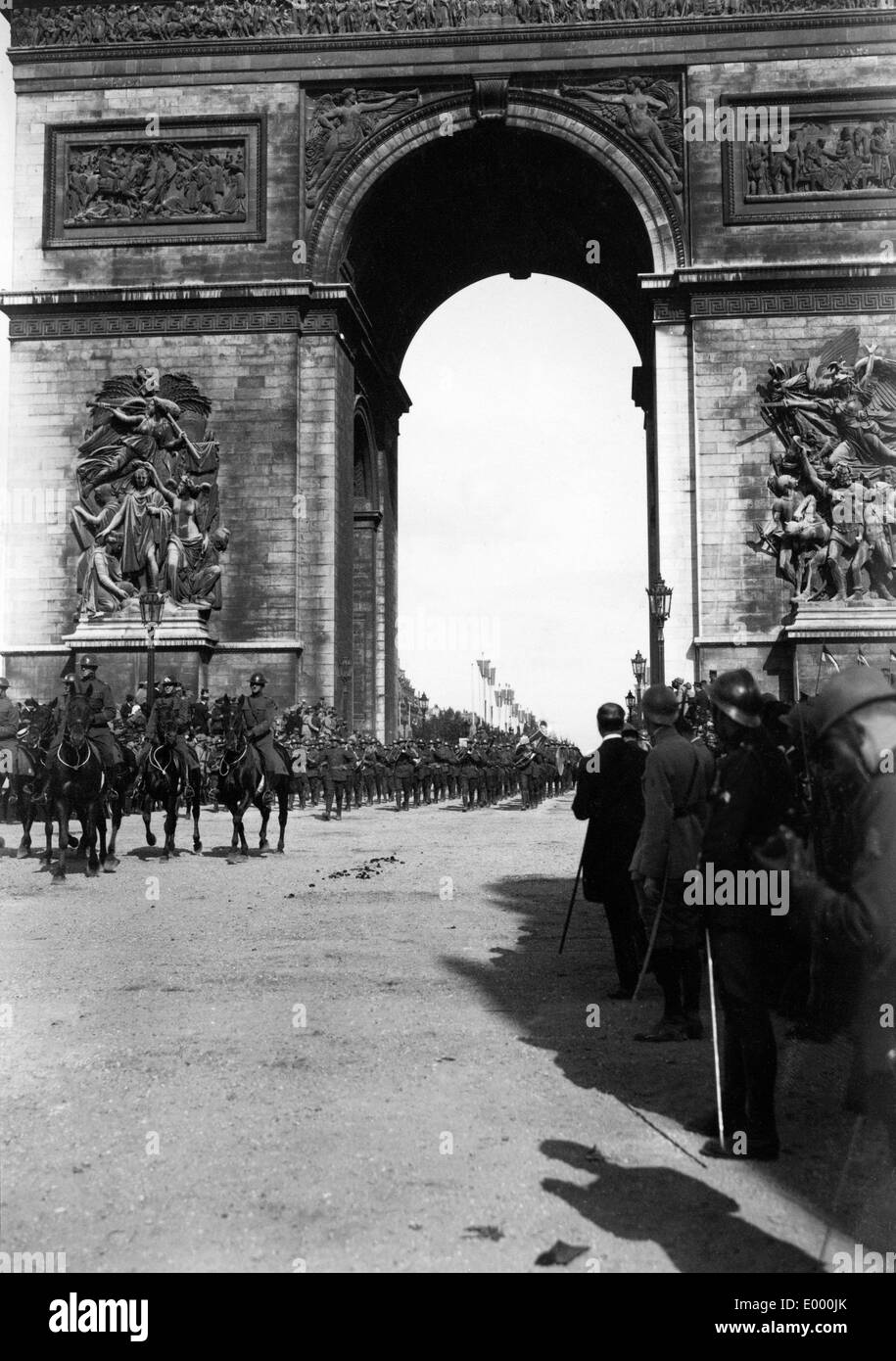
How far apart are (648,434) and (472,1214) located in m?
28.7

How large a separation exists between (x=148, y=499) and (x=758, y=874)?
22.7 meters

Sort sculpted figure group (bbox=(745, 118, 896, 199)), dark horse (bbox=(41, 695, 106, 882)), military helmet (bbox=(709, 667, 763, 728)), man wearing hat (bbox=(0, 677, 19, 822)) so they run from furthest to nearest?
sculpted figure group (bbox=(745, 118, 896, 199)), man wearing hat (bbox=(0, 677, 19, 822)), dark horse (bbox=(41, 695, 106, 882)), military helmet (bbox=(709, 667, 763, 728))

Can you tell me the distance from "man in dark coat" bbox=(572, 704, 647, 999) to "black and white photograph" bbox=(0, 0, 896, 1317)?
0.10 feet

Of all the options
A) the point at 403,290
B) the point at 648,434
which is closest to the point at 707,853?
the point at 648,434

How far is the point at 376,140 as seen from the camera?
26750mm

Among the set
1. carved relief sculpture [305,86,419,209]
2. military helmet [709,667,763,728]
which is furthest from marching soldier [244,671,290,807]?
carved relief sculpture [305,86,419,209]

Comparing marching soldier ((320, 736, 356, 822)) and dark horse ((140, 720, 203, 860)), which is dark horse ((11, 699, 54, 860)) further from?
marching soldier ((320, 736, 356, 822))

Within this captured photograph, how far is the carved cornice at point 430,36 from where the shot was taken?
26.1 metres

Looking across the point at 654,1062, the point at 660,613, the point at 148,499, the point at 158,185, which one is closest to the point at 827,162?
the point at 660,613

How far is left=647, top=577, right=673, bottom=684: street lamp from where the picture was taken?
2342 cm

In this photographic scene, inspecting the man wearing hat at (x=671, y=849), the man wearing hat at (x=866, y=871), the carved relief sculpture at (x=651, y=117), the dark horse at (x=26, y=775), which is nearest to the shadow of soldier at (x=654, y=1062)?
the man wearing hat at (x=671, y=849)

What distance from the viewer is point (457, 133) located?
1061 inches
